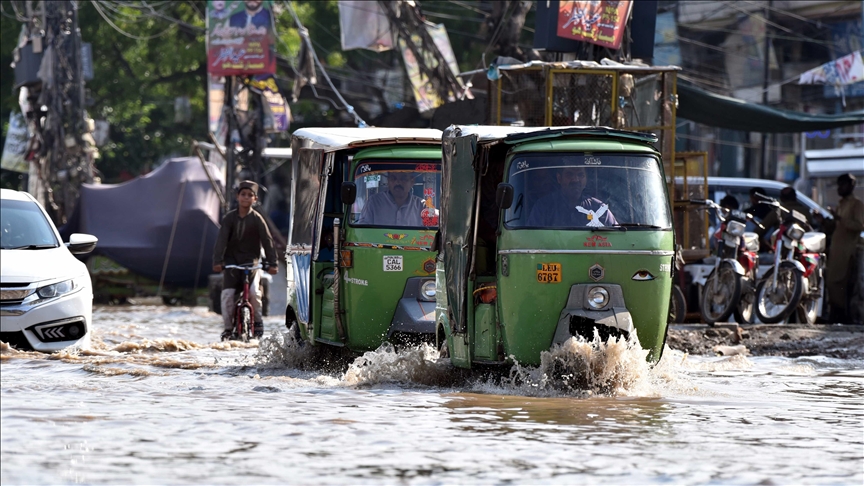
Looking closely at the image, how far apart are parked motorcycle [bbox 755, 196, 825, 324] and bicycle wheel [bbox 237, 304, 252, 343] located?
599 centimetres

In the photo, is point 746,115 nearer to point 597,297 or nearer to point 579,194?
point 579,194

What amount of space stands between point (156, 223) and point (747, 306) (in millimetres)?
10981

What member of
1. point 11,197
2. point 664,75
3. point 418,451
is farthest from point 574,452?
point 664,75

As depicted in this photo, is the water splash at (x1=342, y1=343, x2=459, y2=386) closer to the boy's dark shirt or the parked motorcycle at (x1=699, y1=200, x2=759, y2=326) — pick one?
the boy's dark shirt

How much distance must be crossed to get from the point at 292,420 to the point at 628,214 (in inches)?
116

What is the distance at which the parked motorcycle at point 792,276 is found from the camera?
16.6 m

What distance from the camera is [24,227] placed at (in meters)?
12.0

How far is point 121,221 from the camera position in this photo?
958 inches

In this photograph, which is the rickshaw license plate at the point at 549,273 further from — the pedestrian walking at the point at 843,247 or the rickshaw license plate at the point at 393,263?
the pedestrian walking at the point at 843,247

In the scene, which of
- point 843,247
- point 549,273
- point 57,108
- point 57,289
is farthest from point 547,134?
point 57,108

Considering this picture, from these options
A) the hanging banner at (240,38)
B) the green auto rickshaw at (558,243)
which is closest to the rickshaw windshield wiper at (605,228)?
the green auto rickshaw at (558,243)

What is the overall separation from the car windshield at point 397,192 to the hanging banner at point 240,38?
41.5ft

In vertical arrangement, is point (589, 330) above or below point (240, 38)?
below

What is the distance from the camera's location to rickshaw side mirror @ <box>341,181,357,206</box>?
11.3 m
